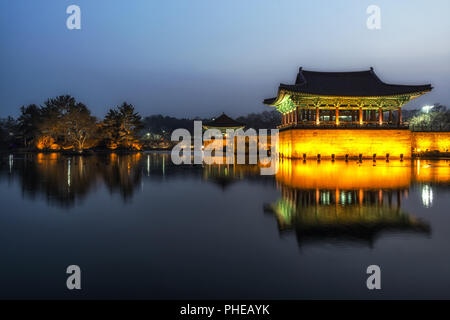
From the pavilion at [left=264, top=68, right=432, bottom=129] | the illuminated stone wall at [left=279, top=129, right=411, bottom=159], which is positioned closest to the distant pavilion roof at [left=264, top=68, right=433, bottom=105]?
the pavilion at [left=264, top=68, right=432, bottom=129]

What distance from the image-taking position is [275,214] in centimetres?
858

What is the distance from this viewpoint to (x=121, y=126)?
2103 inches

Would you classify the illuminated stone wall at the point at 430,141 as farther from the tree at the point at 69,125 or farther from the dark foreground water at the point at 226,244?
the tree at the point at 69,125

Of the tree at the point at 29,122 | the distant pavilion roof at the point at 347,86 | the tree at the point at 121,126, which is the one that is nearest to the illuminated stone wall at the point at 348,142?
the distant pavilion roof at the point at 347,86

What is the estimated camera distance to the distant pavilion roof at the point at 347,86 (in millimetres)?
30594

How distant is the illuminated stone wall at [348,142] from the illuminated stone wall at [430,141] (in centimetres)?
341

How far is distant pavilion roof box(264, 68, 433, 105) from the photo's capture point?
100 feet

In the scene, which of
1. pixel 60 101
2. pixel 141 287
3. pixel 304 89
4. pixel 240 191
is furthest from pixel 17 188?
pixel 60 101

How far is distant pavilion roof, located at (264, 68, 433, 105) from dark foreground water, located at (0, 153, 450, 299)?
2146cm

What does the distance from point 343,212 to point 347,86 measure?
2848 centimetres

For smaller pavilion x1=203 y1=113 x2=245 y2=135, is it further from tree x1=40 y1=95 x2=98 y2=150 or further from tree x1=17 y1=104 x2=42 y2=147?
tree x1=17 y1=104 x2=42 y2=147

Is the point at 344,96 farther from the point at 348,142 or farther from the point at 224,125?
the point at 224,125
